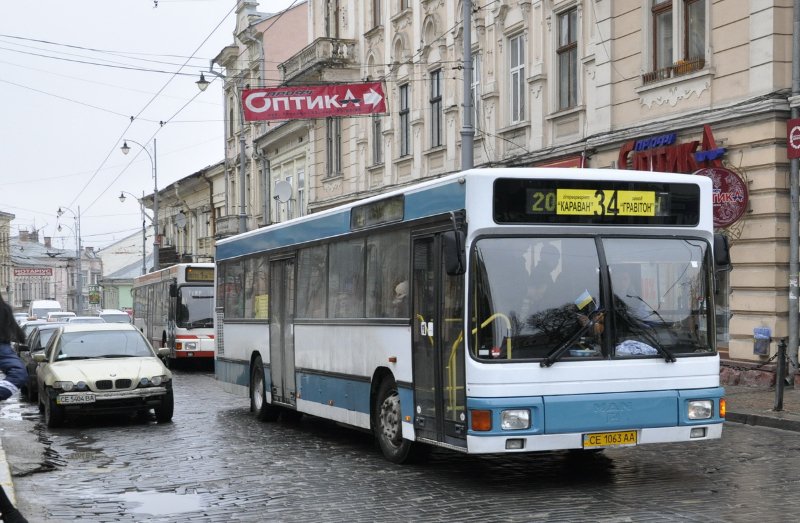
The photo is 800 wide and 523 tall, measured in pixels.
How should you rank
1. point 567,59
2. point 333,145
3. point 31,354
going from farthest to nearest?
point 333,145, point 567,59, point 31,354

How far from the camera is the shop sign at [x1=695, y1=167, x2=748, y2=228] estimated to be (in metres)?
18.6

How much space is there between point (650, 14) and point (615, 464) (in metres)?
12.3

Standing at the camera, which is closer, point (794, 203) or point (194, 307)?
point (794, 203)

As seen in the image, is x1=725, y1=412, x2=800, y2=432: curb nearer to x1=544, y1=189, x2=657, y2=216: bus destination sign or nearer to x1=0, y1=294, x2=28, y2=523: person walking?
x1=544, y1=189, x2=657, y2=216: bus destination sign

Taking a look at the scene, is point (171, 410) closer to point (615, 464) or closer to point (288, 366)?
point (288, 366)

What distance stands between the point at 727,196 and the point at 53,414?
429 inches

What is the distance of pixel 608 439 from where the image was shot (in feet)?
31.6

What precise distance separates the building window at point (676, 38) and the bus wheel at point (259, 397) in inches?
359

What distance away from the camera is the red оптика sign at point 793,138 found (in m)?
17.0

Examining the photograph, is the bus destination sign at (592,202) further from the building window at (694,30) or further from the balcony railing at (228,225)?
the balcony railing at (228,225)

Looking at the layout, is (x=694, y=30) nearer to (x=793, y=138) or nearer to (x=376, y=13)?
(x=793, y=138)

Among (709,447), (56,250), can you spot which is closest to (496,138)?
(709,447)

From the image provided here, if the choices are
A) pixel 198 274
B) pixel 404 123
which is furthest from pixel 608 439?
pixel 404 123

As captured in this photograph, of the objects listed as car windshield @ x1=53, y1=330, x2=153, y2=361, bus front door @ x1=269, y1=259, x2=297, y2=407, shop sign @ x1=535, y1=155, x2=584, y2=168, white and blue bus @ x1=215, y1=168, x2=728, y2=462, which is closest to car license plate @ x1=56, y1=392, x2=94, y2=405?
car windshield @ x1=53, y1=330, x2=153, y2=361
